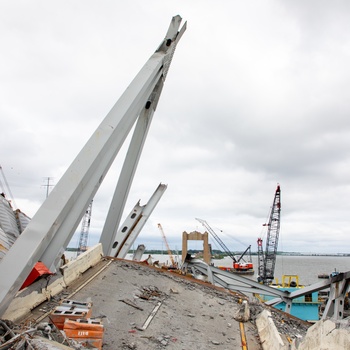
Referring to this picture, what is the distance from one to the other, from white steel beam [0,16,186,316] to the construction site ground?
4.71 feet

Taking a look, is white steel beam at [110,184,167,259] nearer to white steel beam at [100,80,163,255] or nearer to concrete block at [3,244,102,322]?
white steel beam at [100,80,163,255]

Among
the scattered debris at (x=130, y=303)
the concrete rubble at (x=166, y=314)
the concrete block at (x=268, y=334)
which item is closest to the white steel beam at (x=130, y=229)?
the concrete rubble at (x=166, y=314)

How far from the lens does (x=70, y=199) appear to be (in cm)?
725

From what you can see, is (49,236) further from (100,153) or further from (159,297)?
(159,297)

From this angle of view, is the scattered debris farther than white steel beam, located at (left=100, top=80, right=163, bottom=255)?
No

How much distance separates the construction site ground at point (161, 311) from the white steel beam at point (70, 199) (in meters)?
1.43

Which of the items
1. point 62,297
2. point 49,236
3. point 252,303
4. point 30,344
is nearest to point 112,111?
point 49,236

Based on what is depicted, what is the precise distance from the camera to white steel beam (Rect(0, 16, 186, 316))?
19.6 ft

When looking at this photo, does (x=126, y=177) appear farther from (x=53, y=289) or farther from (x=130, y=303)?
(x=53, y=289)

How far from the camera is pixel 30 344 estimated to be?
4.49m

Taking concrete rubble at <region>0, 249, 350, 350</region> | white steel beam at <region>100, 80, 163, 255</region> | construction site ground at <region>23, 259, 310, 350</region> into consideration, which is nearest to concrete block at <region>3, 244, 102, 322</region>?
concrete rubble at <region>0, 249, 350, 350</region>

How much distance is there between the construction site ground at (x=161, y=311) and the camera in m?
7.17

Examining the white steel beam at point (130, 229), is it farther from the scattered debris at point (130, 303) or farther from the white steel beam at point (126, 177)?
the scattered debris at point (130, 303)

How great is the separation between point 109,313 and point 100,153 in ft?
11.5
